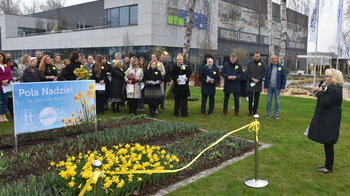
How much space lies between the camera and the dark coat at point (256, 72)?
10133 mm

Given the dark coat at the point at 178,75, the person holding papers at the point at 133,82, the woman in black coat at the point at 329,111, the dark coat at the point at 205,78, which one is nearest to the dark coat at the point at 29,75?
the person holding papers at the point at 133,82

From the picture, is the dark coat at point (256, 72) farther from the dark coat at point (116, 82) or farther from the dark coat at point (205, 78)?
the dark coat at point (116, 82)

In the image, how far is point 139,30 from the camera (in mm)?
35750

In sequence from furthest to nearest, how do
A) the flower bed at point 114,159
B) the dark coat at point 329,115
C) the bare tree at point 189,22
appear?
the bare tree at point 189,22 → the dark coat at point 329,115 → the flower bed at point 114,159

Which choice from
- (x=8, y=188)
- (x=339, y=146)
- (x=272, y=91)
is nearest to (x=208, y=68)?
(x=272, y=91)

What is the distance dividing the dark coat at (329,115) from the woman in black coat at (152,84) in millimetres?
5456

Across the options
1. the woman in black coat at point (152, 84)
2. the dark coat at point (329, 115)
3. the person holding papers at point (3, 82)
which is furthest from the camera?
the woman in black coat at point (152, 84)

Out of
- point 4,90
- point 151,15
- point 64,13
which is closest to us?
point 4,90

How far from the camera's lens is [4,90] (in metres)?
8.59

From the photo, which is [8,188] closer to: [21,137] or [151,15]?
[21,137]

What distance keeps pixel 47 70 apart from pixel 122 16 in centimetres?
3063

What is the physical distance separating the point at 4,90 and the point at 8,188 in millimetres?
5764

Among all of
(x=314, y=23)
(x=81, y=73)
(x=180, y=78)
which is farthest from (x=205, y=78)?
(x=314, y=23)

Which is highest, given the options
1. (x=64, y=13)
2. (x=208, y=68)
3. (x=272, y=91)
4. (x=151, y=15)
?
(x=64, y=13)
